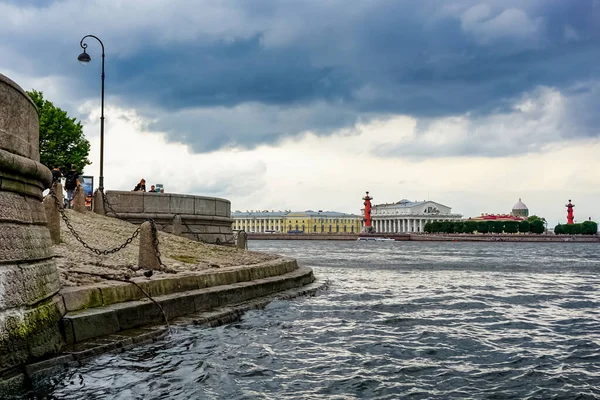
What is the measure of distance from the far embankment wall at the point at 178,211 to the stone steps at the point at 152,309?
7868mm

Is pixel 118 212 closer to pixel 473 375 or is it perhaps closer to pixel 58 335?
pixel 58 335

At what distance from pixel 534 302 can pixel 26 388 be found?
39.1 ft

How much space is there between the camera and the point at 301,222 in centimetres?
16688

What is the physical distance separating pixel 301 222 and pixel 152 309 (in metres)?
158

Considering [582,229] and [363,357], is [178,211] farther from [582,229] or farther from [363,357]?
[582,229]

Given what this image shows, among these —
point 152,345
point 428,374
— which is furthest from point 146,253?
A: point 428,374

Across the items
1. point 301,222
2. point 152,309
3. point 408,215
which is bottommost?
point 152,309

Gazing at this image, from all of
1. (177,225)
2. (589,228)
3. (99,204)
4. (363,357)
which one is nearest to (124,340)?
(363,357)

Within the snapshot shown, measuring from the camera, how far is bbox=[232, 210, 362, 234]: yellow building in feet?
547

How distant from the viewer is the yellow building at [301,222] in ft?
547

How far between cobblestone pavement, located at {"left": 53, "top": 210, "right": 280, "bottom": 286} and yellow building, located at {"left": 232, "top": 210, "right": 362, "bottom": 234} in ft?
481

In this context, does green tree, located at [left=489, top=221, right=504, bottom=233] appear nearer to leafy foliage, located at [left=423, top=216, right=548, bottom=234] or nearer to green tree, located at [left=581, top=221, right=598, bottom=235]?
leafy foliage, located at [left=423, top=216, right=548, bottom=234]

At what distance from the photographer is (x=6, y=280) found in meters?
6.06

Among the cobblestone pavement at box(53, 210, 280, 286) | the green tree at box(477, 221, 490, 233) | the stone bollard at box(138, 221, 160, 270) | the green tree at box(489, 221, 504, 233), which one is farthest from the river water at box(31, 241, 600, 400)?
the green tree at box(489, 221, 504, 233)
